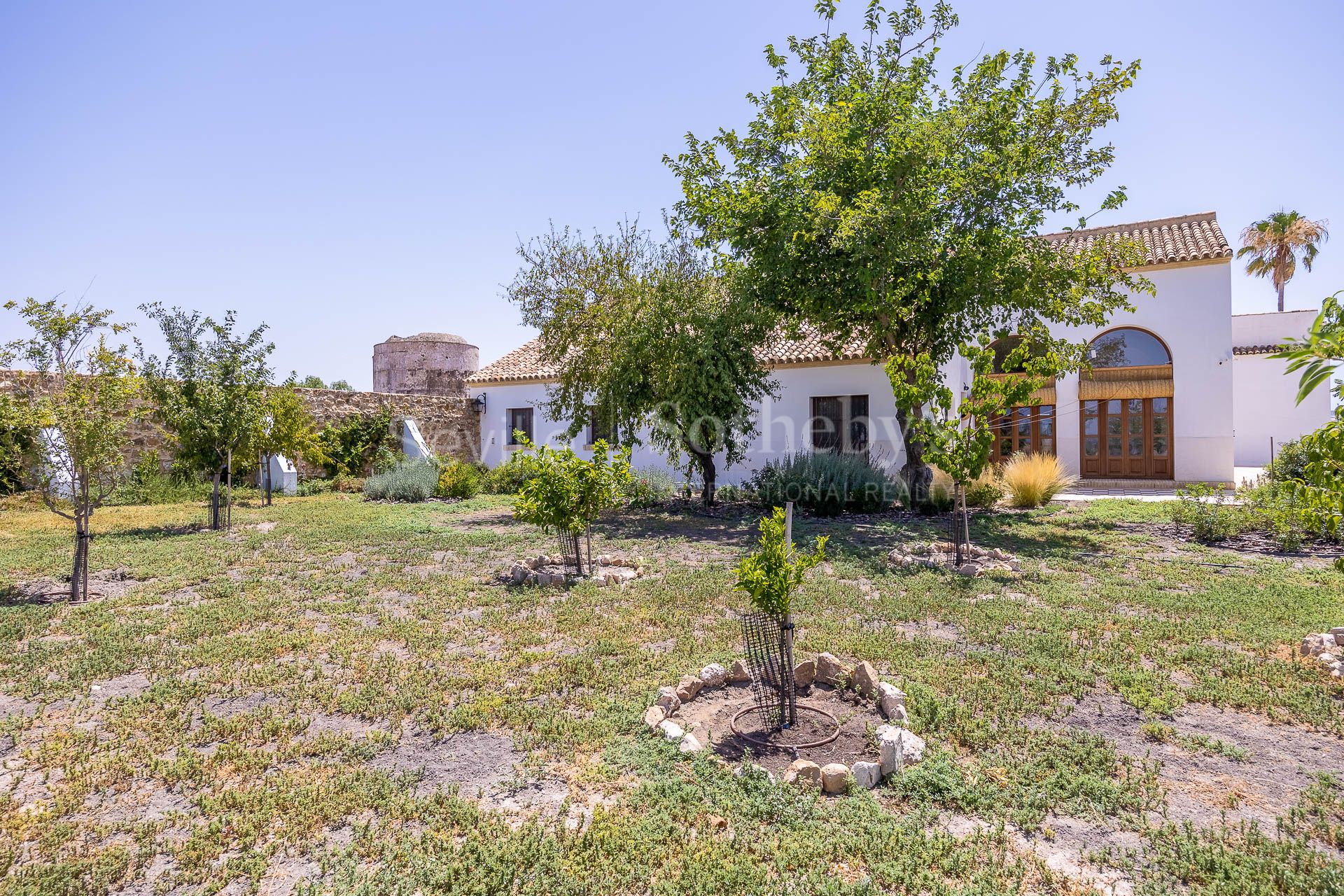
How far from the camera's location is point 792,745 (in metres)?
3.73

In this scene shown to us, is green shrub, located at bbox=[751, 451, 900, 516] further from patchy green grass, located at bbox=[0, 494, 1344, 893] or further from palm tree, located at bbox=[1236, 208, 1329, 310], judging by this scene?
palm tree, located at bbox=[1236, 208, 1329, 310]

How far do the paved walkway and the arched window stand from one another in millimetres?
2831

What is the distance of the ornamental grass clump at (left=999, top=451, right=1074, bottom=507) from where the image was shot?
13453mm

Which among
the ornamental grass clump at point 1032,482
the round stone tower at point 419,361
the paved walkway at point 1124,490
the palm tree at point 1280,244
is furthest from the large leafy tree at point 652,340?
the palm tree at point 1280,244

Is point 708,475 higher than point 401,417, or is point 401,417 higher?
point 401,417

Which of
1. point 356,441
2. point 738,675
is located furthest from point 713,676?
point 356,441

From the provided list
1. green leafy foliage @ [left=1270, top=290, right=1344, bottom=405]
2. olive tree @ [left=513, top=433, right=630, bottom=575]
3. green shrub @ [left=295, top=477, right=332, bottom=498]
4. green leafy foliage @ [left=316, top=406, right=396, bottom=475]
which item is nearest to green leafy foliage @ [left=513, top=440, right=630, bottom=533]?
olive tree @ [left=513, top=433, right=630, bottom=575]

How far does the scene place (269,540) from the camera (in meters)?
10.2

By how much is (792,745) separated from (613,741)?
3.04 ft

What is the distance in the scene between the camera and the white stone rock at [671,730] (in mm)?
3770

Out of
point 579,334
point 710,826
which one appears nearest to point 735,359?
point 579,334

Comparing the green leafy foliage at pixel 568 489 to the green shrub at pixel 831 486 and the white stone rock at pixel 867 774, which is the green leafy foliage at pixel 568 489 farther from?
the green shrub at pixel 831 486

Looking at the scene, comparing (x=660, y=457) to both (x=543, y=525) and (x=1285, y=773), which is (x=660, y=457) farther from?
(x=1285, y=773)

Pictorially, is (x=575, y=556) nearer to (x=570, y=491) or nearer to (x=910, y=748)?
(x=570, y=491)
